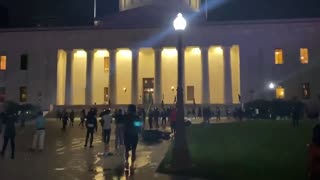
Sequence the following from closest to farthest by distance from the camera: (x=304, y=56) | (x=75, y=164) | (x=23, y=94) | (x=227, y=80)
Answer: (x=75, y=164) → (x=304, y=56) → (x=227, y=80) → (x=23, y=94)

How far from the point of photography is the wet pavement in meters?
12.9

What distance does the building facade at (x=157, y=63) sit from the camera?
60.3 m

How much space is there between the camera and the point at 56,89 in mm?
63062

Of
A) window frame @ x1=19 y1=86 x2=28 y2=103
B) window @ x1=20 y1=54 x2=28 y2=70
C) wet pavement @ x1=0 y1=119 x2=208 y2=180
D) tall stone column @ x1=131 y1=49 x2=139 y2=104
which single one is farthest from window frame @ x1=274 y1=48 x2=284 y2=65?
wet pavement @ x1=0 y1=119 x2=208 y2=180

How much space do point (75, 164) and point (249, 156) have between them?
6.31 m

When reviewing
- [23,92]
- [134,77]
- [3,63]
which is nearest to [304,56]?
[134,77]

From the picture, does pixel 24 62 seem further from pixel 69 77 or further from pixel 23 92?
pixel 69 77

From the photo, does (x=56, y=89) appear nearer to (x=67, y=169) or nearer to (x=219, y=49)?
(x=219, y=49)

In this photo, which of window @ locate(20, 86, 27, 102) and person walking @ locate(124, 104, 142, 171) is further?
window @ locate(20, 86, 27, 102)

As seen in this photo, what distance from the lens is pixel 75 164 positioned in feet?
50.3

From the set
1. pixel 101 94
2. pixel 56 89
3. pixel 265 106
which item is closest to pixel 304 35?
pixel 265 106

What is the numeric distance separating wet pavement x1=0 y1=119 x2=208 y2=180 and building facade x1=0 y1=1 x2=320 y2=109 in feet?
132

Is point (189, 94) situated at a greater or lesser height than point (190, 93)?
lesser

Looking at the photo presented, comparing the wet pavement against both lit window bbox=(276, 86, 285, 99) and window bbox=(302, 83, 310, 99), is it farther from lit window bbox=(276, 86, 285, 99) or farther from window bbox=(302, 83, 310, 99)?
window bbox=(302, 83, 310, 99)
